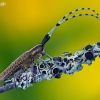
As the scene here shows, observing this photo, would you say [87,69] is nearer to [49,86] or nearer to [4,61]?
[49,86]

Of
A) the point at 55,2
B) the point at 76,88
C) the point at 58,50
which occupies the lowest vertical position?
the point at 76,88

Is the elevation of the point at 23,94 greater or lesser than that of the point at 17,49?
lesser

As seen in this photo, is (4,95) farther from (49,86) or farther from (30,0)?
(30,0)

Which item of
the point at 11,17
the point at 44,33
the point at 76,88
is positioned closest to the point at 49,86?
the point at 76,88

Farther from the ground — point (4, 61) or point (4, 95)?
point (4, 61)

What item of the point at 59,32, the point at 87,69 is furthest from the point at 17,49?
the point at 87,69
